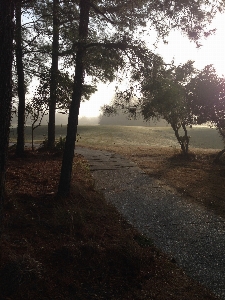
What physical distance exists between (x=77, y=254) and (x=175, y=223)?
3.67 m

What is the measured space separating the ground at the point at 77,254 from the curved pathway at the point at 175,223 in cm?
37

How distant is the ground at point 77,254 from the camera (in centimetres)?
469

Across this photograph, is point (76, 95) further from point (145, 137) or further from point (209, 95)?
point (145, 137)

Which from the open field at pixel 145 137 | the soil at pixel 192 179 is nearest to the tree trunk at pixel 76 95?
the soil at pixel 192 179

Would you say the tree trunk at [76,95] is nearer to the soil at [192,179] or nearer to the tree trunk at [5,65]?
the tree trunk at [5,65]

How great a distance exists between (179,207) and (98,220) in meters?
3.36

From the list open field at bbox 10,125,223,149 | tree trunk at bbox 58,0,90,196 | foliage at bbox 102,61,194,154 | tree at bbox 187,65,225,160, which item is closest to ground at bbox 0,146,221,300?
tree trunk at bbox 58,0,90,196

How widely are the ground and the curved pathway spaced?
37 cm

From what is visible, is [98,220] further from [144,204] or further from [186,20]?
[186,20]

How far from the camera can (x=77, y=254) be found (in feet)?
18.5

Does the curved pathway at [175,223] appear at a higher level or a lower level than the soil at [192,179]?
lower

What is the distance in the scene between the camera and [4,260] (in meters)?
4.96

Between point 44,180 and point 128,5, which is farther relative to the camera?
point 44,180

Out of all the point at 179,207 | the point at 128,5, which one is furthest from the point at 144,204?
the point at 128,5
